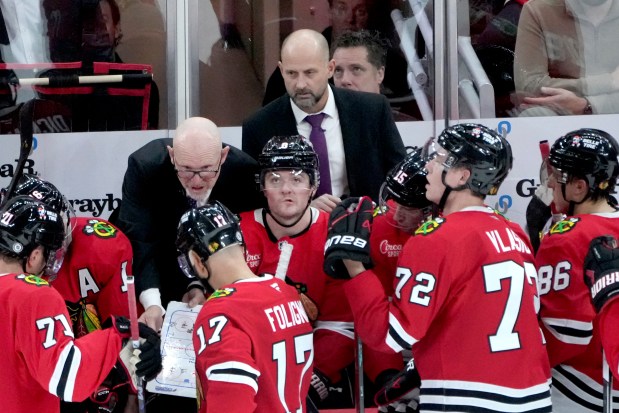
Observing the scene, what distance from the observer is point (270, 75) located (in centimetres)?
481

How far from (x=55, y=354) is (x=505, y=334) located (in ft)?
4.26

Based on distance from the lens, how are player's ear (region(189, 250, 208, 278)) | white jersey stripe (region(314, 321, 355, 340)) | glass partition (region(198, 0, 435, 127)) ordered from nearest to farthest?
player's ear (region(189, 250, 208, 278)) → white jersey stripe (region(314, 321, 355, 340)) → glass partition (region(198, 0, 435, 127))

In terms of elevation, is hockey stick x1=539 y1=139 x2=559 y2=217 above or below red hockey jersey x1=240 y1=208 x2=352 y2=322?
above

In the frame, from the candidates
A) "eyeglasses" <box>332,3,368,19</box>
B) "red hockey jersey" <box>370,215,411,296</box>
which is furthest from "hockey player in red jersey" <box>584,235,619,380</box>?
"eyeglasses" <box>332,3,368,19</box>

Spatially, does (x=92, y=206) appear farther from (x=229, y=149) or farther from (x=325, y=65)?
(x=325, y=65)

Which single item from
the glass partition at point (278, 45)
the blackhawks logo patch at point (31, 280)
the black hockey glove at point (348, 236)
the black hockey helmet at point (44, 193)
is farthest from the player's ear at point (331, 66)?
the blackhawks logo patch at point (31, 280)

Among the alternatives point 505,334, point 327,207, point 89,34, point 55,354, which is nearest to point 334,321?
point 327,207

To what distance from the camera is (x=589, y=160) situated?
3516mm

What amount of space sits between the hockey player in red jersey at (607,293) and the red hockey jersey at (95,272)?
1.59 m

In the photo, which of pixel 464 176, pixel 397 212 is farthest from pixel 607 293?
pixel 397 212

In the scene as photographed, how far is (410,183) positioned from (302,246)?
1.43 feet

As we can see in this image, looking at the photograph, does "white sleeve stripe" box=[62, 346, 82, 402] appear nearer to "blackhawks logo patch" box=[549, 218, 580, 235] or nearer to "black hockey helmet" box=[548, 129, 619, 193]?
"blackhawks logo patch" box=[549, 218, 580, 235]

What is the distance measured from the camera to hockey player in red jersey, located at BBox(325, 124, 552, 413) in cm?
303

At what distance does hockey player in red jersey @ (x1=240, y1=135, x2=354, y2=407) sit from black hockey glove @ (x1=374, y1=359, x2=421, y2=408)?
212mm
